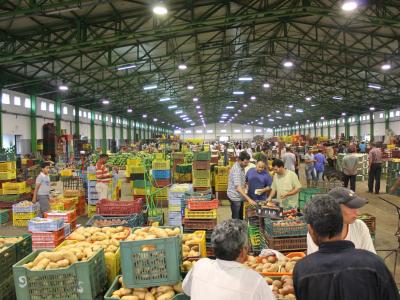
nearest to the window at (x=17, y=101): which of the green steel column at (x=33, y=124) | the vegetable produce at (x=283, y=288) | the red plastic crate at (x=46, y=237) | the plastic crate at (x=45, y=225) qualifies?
the green steel column at (x=33, y=124)

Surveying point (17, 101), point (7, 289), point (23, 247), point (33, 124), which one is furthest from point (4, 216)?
point (33, 124)

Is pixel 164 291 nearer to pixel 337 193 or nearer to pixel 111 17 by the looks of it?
pixel 337 193

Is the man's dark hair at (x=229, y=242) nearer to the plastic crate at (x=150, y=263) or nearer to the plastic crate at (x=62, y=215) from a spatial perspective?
the plastic crate at (x=150, y=263)

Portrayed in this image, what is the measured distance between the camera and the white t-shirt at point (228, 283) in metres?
2.14

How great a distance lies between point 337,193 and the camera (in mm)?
2859

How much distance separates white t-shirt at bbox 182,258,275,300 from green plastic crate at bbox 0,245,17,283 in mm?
2554

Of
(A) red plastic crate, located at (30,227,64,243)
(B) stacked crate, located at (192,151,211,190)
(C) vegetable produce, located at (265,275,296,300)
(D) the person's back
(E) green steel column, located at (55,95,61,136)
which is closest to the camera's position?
(D) the person's back

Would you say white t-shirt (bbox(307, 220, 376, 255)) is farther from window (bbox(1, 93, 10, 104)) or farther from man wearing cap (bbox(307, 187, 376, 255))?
window (bbox(1, 93, 10, 104))

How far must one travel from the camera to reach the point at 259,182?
6.93m

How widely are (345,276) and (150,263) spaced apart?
6.48 feet

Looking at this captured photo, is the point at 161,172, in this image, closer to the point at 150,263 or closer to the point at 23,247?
the point at 23,247

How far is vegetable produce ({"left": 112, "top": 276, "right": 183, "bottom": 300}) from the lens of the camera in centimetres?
330

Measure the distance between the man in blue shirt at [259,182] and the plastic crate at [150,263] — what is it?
367 centimetres

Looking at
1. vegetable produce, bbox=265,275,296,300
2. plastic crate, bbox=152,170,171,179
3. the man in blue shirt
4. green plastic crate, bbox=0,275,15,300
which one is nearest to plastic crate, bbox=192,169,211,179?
plastic crate, bbox=152,170,171,179
